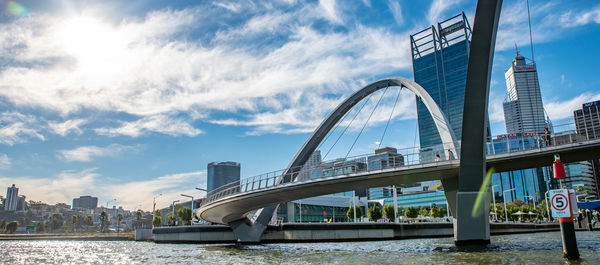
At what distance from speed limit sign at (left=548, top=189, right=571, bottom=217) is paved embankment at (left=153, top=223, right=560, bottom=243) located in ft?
127

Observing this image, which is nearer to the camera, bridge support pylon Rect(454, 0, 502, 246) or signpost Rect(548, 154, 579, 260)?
signpost Rect(548, 154, 579, 260)

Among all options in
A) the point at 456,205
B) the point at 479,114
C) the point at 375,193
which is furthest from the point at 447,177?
the point at 375,193

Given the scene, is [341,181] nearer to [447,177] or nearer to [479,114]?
[447,177]

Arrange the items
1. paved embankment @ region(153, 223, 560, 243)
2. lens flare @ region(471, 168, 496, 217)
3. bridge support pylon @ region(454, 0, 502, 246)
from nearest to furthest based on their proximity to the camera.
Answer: bridge support pylon @ region(454, 0, 502, 246) < lens flare @ region(471, 168, 496, 217) < paved embankment @ region(153, 223, 560, 243)

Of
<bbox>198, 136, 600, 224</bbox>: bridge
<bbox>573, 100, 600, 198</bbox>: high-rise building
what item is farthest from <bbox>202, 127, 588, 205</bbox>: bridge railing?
<bbox>573, 100, 600, 198</bbox>: high-rise building

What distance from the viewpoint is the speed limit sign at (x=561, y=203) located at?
15.1m

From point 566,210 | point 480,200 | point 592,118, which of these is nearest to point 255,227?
point 480,200

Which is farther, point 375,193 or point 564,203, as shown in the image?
point 375,193

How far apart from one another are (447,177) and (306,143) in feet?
66.1

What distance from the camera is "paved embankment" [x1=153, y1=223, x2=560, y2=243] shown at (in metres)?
52.8

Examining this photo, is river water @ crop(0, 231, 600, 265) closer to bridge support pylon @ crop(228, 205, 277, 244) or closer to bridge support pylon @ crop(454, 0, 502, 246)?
bridge support pylon @ crop(454, 0, 502, 246)

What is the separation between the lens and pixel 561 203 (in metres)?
15.2

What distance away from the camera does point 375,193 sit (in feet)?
636

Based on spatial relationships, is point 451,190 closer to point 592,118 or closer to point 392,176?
point 392,176
